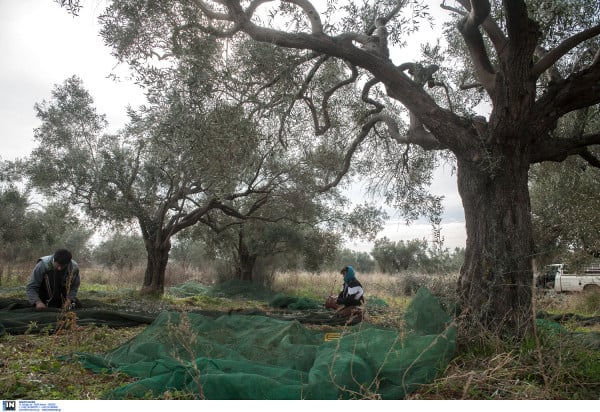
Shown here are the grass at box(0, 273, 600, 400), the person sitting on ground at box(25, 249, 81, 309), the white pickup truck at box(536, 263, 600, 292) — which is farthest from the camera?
the white pickup truck at box(536, 263, 600, 292)

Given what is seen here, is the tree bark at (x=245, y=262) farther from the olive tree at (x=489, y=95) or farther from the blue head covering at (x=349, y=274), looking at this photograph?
the olive tree at (x=489, y=95)

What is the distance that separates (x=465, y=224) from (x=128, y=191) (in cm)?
1116

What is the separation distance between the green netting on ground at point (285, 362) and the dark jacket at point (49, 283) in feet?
11.3

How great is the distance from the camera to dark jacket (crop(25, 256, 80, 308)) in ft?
26.1

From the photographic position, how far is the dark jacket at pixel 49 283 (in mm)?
7953

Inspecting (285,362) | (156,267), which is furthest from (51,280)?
(156,267)

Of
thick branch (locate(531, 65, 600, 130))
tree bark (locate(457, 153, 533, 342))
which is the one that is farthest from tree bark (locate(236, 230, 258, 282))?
thick branch (locate(531, 65, 600, 130))

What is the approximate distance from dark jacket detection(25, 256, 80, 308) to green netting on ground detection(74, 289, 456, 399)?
3.46 metres

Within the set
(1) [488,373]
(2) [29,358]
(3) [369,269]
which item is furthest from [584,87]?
(3) [369,269]

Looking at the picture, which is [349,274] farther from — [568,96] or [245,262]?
[245,262]

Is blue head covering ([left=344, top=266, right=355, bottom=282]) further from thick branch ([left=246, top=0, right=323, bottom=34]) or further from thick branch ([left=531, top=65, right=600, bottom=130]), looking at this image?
thick branch ([left=246, top=0, right=323, bottom=34])

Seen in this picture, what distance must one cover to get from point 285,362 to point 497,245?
3.26 metres

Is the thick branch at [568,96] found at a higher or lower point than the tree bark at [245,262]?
higher

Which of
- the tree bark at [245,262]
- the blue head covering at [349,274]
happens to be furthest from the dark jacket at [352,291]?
the tree bark at [245,262]
